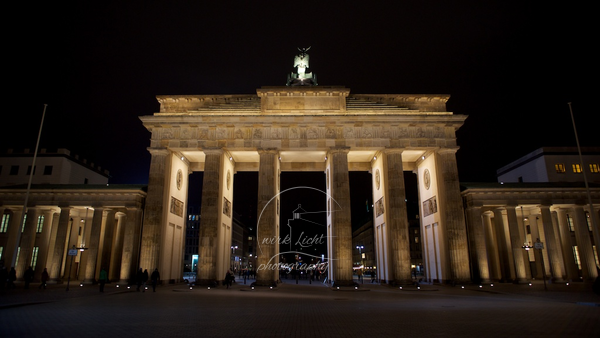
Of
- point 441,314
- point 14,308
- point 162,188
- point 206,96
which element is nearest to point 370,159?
point 206,96

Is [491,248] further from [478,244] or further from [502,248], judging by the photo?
[478,244]

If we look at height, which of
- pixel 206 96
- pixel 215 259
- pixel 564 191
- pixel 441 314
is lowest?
pixel 441 314

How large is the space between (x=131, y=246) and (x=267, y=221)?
12.4m

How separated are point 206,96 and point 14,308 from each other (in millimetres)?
24197

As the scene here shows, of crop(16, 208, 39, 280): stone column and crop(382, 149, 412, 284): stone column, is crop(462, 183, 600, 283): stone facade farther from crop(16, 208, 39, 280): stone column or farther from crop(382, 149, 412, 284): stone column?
crop(16, 208, 39, 280): stone column

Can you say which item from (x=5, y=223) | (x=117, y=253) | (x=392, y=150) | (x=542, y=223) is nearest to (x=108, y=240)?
(x=117, y=253)

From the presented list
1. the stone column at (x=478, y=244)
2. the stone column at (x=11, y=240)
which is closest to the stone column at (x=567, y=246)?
the stone column at (x=478, y=244)

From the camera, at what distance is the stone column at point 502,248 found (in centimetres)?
3588

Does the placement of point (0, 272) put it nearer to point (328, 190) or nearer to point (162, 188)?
point (162, 188)

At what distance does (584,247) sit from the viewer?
35.1m

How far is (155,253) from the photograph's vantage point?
30.4 meters

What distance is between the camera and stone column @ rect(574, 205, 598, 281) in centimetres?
3440

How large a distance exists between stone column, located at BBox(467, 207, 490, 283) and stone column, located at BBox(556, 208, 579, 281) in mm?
9092

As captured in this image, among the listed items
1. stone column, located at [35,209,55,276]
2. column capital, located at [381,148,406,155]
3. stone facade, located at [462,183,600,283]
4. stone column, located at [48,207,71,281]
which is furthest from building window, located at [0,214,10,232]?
stone facade, located at [462,183,600,283]
